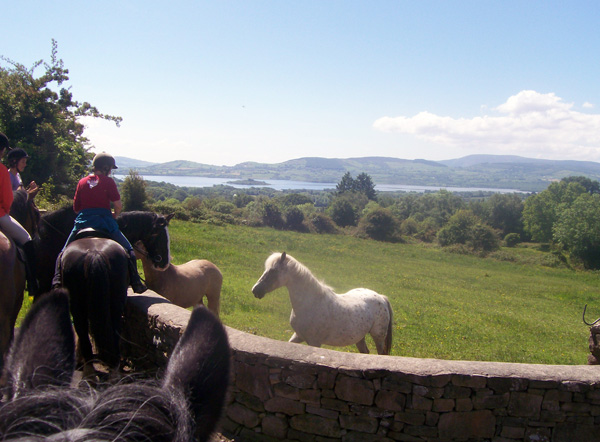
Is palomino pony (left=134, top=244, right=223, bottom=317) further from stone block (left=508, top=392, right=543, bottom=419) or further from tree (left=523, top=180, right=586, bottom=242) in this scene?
tree (left=523, top=180, right=586, bottom=242)

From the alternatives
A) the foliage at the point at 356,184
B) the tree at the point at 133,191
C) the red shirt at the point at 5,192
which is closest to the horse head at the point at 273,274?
the red shirt at the point at 5,192

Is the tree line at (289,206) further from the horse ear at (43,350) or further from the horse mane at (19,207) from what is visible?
the horse ear at (43,350)

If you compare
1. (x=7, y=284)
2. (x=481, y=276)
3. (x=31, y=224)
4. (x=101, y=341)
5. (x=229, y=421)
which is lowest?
(x=481, y=276)

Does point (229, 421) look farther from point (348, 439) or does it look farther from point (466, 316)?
point (466, 316)

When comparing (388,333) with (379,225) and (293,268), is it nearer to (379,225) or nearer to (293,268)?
(293,268)

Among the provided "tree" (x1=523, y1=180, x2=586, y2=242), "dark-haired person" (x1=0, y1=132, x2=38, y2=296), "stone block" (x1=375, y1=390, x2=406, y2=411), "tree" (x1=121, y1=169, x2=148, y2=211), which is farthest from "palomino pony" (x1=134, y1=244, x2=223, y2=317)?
"tree" (x1=523, y1=180, x2=586, y2=242)

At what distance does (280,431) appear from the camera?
3.81 m

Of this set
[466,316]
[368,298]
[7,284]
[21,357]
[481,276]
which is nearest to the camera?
[21,357]

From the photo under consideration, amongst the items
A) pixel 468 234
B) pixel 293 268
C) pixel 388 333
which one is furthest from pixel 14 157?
pixel 468 234

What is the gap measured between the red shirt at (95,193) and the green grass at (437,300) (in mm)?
4135

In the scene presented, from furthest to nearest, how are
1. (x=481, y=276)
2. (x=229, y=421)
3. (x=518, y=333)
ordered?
(x=481, y=276) < (x=518, y=333) < (x=229, y=421)

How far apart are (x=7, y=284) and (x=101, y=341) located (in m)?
0.97

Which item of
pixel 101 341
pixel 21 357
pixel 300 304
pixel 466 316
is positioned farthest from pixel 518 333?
pixel 21 357

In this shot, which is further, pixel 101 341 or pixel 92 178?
pixel 92 178
